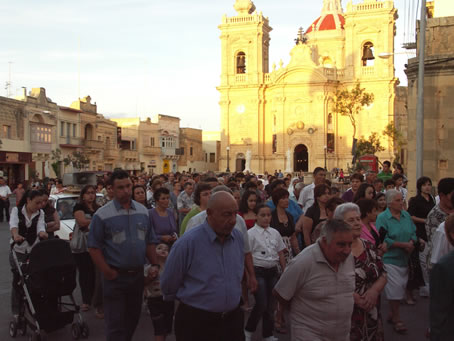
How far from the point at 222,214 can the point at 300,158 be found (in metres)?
51.7

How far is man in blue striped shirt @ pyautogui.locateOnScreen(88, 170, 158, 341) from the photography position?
15.8 feet

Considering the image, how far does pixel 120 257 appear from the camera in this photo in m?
4.84

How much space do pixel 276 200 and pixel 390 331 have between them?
6.92 ft

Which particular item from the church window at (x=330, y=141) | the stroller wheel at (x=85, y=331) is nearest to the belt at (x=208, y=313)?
the stroller wheel at (x=85, y=331)

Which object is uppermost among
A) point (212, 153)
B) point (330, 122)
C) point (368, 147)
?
point (330, 122)

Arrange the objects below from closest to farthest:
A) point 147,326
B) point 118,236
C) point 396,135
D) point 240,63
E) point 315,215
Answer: point 118,236 → point 147,326 → point 315,215 → point 396,135 → point 240,63

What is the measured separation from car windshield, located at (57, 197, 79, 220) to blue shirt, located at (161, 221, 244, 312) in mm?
7255

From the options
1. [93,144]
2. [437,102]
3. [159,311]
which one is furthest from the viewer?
[93,144]

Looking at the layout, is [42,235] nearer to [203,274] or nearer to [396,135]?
[203,274]

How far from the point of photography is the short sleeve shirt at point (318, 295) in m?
3.82

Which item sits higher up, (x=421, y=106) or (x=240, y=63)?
(x=240, y=63)

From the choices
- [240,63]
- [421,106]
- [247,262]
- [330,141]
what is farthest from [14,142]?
[247,262]

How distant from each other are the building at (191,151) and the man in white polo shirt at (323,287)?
202 feet

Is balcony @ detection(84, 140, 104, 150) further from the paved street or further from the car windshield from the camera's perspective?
the paved street
